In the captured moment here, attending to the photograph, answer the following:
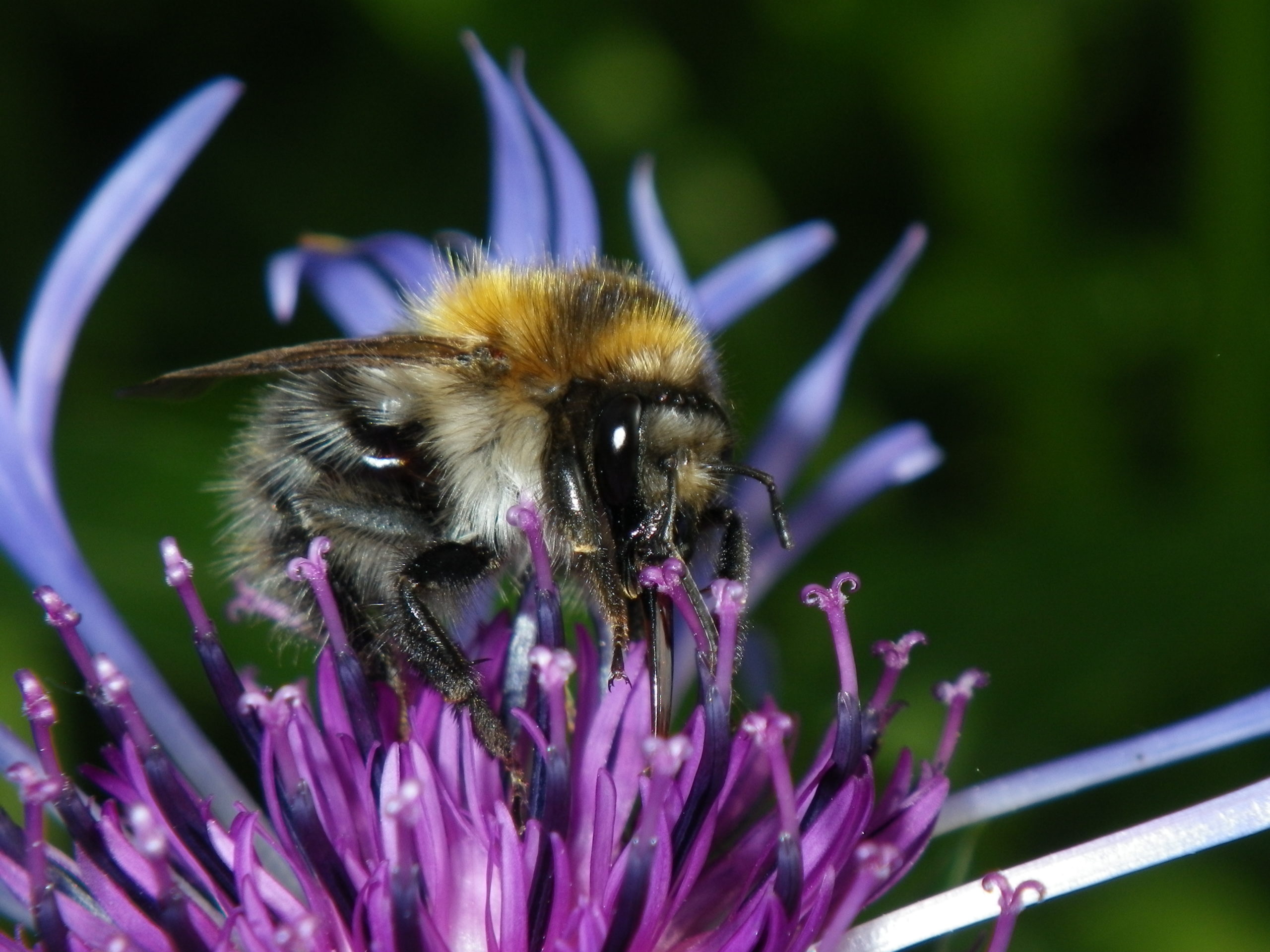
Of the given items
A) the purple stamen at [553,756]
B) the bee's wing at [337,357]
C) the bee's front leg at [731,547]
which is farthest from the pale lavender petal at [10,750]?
the bee's front leg at [731,547]

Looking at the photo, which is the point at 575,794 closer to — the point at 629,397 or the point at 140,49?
the point at 629,397

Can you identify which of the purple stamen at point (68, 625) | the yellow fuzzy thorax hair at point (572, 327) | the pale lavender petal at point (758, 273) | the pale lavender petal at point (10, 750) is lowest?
the pale lavender petal at point (10, 750)

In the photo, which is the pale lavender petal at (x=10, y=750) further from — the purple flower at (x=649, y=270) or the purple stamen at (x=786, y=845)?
the purple stamen at (x=786, y=845)

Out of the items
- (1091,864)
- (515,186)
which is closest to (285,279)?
(515,186)

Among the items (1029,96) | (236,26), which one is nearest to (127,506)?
(236,26)

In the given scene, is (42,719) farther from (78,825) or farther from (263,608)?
(263,608)

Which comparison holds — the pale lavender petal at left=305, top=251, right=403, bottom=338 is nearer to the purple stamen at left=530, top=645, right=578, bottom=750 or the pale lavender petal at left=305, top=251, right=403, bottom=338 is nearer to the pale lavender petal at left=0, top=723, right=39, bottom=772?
the pale lavender petal at left=0, top=723, right=39, bottom=772

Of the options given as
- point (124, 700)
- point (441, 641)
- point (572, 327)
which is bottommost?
point (124, 700)
